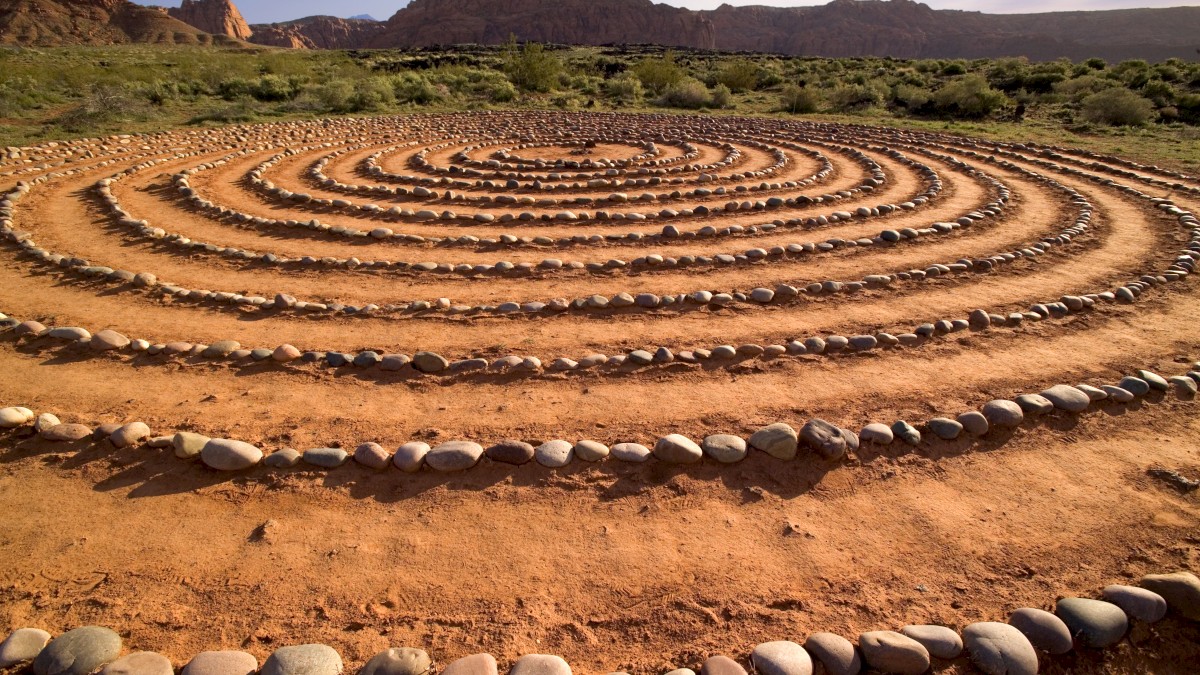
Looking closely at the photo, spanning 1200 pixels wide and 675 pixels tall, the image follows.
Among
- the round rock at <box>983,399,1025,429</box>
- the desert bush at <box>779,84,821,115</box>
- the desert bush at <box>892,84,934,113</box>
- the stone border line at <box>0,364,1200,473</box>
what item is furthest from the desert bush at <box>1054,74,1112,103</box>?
the stone border line at <box>0,364,1200,473</box>

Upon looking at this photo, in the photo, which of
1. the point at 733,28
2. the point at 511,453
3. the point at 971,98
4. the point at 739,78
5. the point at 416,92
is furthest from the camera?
the point at 733,28

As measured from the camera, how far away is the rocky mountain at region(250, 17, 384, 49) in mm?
108500

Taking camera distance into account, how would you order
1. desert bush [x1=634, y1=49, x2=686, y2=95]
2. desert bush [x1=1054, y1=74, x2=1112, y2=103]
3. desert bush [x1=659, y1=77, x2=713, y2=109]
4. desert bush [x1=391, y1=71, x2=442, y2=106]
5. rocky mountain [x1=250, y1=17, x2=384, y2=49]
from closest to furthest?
desert bush [x1=1054, y1=74, x2=1112, y2=103]
desert bush [x1=659, y1=77, x2=713, y2=109]
desert bush [x1=391, y1=71, x2=442, y2=106]
desert bush [x1=634, y1=49, x2=686, y2=95]
rocky mountain [x1=250, y1=17, x2=384, y2=49]

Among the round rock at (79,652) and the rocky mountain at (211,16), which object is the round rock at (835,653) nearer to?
the round rock at (79,652)

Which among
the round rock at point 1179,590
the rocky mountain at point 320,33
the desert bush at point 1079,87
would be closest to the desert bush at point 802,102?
the desert bush at point 1079,87

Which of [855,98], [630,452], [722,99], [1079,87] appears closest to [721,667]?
[630,452]

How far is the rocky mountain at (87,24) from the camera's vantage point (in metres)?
61.9

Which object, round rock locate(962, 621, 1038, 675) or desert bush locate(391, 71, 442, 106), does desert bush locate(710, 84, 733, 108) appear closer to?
desert bush locate(391, 71, 442, 106)

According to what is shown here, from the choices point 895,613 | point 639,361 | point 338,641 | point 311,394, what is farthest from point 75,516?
point 895,613

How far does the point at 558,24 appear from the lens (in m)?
98.3

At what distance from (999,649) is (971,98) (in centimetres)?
2510

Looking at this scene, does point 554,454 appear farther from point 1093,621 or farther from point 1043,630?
point 1093,621

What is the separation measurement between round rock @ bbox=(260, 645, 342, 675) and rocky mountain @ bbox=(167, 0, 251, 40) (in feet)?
419

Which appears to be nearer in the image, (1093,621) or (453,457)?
(1093,621)
